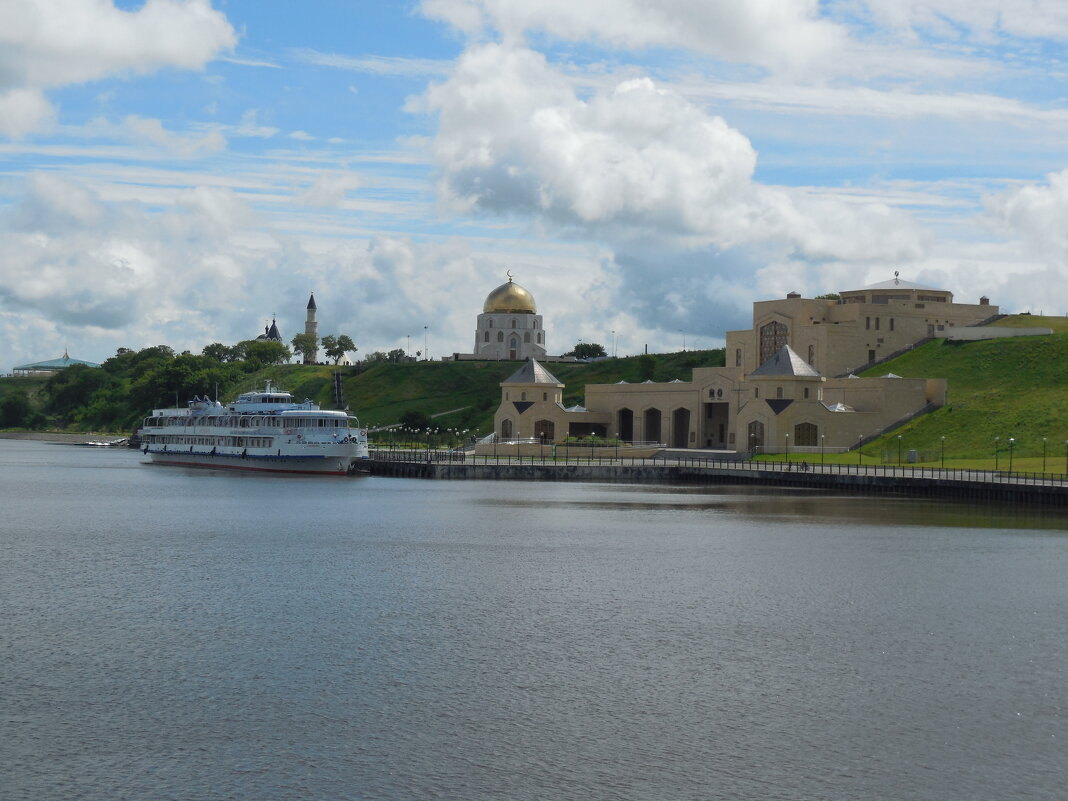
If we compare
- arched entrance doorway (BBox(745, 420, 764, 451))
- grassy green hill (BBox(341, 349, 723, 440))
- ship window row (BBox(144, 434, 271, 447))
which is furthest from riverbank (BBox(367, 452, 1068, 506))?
grassy green hill (BBox(341, 349, 723, 440))

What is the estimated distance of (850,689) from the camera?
102ft

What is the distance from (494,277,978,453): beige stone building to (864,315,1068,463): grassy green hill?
3.08 meters

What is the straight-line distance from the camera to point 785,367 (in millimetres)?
120000

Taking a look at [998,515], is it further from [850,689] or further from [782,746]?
[782,746]

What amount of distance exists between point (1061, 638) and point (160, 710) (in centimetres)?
2485

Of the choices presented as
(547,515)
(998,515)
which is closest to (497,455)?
(547,515)

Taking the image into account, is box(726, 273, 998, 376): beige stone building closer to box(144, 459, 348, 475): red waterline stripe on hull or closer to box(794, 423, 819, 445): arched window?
box(794, 423, 819, 445): arched window

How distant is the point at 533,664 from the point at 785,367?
90437 mm

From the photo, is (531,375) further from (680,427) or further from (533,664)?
(533,664)

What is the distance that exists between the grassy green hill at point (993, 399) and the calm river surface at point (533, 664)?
160 ft

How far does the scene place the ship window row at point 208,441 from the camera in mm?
117375

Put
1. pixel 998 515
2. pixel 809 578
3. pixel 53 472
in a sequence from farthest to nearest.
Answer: pixel 53 472 < pixel 998 515 < pixel 809 578

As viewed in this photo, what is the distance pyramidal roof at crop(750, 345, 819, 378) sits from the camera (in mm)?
119500

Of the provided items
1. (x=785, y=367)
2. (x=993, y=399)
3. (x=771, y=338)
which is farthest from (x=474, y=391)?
(x=993, y=399)
